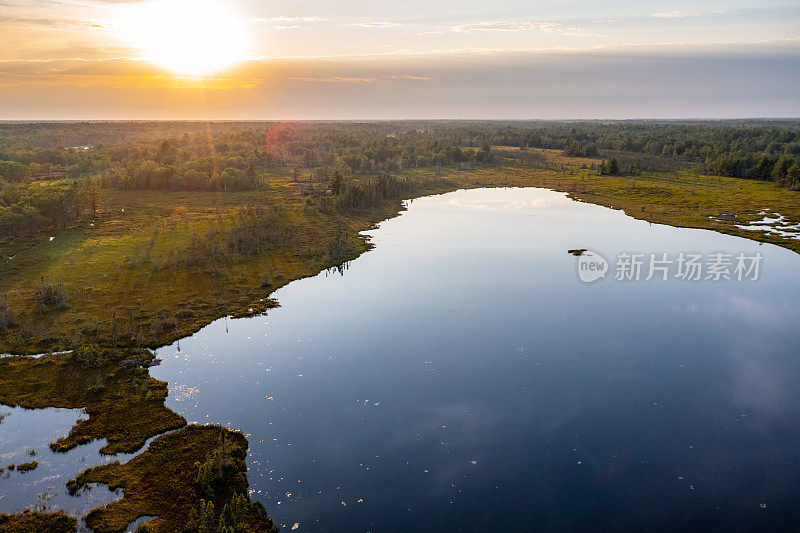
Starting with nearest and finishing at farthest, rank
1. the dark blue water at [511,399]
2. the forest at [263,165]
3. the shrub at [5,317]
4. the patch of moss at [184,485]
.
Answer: the patch of moss at [184,485] → the dark blue water at [511,399] → the shrub at [5,317] → the forest at [263,165]

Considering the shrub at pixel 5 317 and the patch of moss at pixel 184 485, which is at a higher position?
the shrub at pixel 5 317

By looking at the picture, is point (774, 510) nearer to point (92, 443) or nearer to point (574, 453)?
point (574, 453)

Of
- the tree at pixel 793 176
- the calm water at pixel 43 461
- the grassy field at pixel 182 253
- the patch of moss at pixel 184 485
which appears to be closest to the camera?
the patch of moss at pixel 184 485

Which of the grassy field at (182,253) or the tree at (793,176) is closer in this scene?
the grassy field at (182,253)

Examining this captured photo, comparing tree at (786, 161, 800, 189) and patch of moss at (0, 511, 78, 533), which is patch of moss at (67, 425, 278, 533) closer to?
patch of moss at (0, 511, 78, 533)

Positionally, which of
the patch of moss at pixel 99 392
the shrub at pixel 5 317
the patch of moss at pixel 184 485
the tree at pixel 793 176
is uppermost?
the tree at pixel 793 176

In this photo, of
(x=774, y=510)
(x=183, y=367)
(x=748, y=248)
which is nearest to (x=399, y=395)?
(x=183, y=367)

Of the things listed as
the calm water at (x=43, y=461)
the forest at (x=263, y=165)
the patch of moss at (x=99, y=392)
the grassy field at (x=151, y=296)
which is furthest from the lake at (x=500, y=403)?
the forest at (x=263, y=165)

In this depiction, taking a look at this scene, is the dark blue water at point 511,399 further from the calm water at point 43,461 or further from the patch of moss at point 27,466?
the patch of moss at point 27,466
